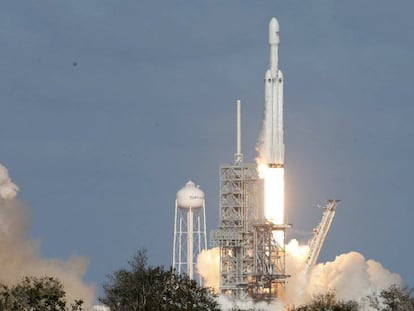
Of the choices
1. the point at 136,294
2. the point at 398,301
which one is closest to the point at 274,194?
the point at 398,301

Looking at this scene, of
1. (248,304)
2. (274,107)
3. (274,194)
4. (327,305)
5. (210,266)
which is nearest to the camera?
(327,305)

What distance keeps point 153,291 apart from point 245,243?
4157 centimetres

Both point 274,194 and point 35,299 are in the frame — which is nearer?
point 35,299

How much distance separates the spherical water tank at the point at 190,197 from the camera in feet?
525

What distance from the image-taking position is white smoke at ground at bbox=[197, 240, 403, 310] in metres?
147

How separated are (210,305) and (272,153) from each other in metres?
42.9

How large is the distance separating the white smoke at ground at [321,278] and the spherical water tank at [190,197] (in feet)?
17.2

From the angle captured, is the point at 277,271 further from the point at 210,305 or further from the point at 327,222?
the point at 210,305

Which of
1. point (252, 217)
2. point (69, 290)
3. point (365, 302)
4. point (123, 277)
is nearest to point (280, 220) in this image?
point (252, 217)

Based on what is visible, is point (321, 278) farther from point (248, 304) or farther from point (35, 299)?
point (35, 299)

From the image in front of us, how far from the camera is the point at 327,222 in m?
151

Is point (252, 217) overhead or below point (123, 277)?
overhead

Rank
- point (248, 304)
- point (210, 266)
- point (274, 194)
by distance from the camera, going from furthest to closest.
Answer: point (210, 266)
point (274, 194)
point (248, 304)

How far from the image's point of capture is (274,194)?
15012 centimetres
